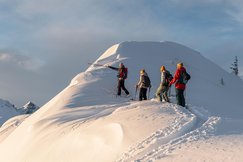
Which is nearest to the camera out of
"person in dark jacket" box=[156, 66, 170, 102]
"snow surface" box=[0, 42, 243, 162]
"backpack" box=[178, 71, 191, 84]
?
"snow surface" box=[0, 42, 243, 162]

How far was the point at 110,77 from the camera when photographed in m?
26.1

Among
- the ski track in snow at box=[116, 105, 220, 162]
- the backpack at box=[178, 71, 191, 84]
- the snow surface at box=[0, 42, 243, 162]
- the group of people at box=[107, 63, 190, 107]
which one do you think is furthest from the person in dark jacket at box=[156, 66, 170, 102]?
the ski track in snow at box=[116, 105, 220, 162]

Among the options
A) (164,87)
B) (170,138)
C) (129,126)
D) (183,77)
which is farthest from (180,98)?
(170,138)

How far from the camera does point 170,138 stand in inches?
497

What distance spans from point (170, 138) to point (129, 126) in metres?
1.95

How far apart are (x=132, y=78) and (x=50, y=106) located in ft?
18.7

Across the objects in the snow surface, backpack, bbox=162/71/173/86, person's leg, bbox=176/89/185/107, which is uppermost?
backpack, bbox=162/71/173/86

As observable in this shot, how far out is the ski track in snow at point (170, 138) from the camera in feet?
38.5

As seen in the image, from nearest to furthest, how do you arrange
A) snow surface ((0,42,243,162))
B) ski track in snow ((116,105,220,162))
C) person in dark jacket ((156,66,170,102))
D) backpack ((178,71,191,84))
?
ski track in snow ((116,105,220,162)), snow surface ((0,42,243,162)), backpack ((178,71,191,84)), person in dark jacket ((156,66,170,102))

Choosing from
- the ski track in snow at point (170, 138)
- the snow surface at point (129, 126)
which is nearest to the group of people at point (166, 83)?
the snow surface at point (129, 126)

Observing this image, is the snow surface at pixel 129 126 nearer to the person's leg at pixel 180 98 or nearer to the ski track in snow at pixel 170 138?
the ski track in snow at pixel 170 138

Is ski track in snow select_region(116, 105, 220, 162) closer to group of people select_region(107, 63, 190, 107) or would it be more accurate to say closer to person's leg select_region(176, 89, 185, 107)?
person's leg select_region(176, 89, 185, 107)

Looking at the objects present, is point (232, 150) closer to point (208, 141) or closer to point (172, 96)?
point (208, 141)

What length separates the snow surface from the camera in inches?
469
